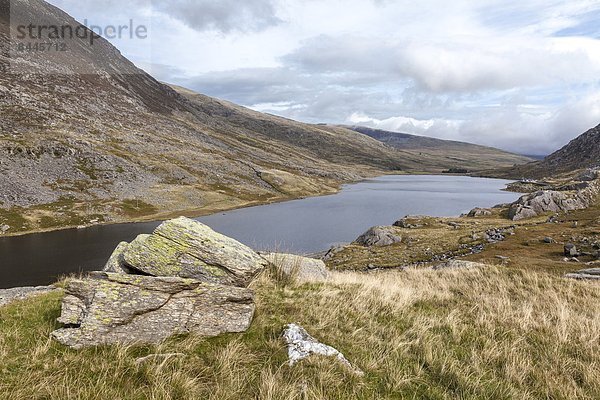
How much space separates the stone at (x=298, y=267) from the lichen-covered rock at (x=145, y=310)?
5478 millimetres

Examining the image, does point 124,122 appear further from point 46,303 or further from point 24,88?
point 46,303

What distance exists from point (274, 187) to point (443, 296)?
138901 mm

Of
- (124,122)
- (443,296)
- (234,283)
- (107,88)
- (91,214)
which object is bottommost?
(91,214)

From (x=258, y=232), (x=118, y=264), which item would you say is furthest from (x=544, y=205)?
(x=118, y=264)

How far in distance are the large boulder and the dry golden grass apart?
82.8 meters

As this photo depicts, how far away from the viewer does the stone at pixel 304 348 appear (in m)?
8.06

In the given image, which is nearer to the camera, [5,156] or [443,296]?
[443,296]

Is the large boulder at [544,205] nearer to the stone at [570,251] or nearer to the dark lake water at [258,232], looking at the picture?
the dark lake water at [258,232]

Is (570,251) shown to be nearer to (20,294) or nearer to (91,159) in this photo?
(20,294)

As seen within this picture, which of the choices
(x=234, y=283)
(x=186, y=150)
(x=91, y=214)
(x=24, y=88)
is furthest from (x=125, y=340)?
(x=24, y=88)

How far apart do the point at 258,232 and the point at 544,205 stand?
70.8m

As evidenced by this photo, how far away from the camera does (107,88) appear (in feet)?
632

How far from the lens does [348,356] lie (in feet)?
28.2

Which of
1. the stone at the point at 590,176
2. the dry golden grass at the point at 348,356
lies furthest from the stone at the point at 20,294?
the stone at the point at 590,176
